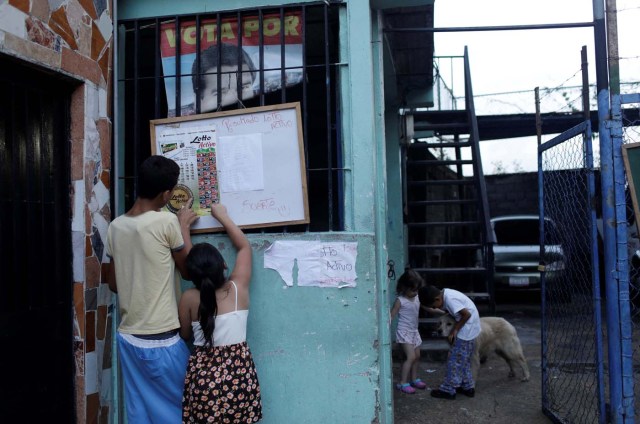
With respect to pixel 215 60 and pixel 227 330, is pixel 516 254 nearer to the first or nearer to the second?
pixel 215 60

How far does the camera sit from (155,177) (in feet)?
10.9

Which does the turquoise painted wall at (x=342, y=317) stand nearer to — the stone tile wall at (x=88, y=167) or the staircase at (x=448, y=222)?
the stone tile wall at (x=88, y=167)

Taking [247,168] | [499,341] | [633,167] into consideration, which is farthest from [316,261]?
[499,341]

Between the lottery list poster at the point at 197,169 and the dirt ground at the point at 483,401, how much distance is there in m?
2.44

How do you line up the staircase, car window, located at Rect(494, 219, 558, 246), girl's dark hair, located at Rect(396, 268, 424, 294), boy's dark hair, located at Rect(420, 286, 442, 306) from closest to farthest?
1. boy's dark hair, located at Rect(420, 286, 442, 306)
2. girl's dark hair, located at Rect(396, 268, 424, 294)
3. the staircase
4. car window, located at Rect(494, 219, 558, 246)

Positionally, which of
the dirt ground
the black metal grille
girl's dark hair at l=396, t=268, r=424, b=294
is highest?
the black metal grille

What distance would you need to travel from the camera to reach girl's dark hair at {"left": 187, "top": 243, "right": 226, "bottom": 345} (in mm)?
3125

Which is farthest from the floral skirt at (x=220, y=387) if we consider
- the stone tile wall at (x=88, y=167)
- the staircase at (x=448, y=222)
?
the staircase at (x=448, y=222)

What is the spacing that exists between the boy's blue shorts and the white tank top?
0.19 m

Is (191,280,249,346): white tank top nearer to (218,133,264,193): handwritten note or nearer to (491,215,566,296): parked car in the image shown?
(218,133,264,193): handwritten note

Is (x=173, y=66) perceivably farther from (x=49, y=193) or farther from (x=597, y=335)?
(x=597, y=335)

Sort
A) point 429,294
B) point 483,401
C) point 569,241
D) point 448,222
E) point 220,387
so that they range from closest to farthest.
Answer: point 220,387, point 569,241, point 483,401, point 429,294, point 448,222

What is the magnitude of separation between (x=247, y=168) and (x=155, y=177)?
0.70 m

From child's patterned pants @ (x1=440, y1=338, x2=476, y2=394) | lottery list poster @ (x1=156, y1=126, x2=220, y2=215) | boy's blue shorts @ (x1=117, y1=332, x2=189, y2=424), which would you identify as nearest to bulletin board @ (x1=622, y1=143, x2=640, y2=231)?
lottery list poster @ (x1=156, y1=126, x2=220, y2=215)
